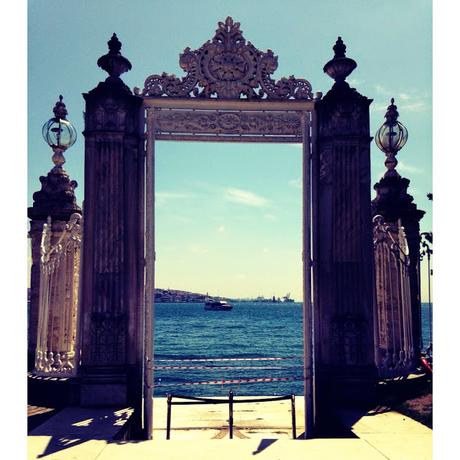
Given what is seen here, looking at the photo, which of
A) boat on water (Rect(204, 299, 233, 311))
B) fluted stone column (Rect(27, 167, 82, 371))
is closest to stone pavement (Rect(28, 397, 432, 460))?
fluted stone column (Rect(27, 167, 82, 371))

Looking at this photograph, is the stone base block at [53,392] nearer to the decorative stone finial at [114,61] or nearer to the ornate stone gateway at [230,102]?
the ornate stone gateway at [230,102]

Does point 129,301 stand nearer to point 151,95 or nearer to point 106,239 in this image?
point 106,239

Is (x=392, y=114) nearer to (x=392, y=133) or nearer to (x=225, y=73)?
(x=392, y=133)

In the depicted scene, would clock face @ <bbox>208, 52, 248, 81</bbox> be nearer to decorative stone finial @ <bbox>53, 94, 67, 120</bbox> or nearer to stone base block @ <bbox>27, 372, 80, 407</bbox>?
decorative stone finial @ <bbox>53, 94, 67, 120</bbox>

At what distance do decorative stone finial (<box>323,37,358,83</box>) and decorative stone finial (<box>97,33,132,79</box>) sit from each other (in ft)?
10.2

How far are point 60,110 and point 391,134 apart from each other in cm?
602

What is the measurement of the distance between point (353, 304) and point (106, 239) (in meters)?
3.70

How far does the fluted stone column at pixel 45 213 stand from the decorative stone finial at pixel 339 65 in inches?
191

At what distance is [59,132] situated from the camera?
854 cm

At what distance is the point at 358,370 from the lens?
694 centimetres

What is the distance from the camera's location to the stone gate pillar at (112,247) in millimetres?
6793

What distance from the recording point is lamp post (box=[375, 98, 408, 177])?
28.0ft
